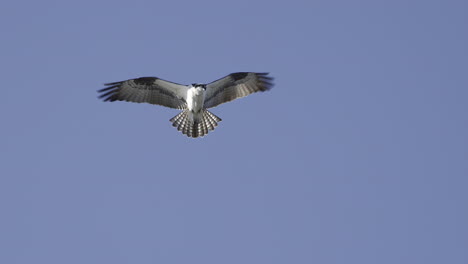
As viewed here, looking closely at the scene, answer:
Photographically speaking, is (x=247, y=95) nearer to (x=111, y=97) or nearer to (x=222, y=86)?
(x=222, y=86)

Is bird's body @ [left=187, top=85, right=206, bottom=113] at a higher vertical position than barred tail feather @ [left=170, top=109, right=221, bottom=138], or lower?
higher

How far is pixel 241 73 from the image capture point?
3081 cm

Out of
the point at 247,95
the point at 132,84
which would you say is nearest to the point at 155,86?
the point at 132,84

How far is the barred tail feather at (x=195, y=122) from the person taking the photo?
103 feet

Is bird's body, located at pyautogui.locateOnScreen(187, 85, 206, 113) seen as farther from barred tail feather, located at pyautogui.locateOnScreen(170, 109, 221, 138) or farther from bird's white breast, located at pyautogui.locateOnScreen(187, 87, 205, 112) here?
barred tail feather, located at pyautogui.locateOnScreen(170, 109, 221, 138)

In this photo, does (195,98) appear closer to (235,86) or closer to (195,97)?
(195,97)

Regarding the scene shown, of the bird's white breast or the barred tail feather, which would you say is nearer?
the bird's white breast

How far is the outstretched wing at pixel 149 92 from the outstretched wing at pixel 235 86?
735mm

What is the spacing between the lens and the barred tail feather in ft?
103

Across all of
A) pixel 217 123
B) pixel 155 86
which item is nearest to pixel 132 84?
pixel 155 86

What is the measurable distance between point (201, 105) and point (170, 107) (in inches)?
36.7

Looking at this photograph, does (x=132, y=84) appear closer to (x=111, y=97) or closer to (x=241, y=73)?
(x=111, y=97)

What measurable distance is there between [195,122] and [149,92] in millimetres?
1502

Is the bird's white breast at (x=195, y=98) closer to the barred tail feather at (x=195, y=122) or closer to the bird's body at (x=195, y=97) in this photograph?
the bird's body at (x=195, y=97)
